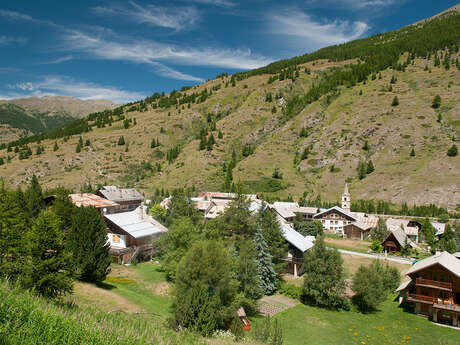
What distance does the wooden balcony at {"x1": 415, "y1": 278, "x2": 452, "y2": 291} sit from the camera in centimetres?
3192

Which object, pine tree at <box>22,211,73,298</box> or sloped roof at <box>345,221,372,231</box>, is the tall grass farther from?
sloped roof at <box>345,221,372,231</box>

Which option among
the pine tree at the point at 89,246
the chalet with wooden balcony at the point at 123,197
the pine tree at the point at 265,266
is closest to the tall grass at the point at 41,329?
the pine tree at the point at 89,246

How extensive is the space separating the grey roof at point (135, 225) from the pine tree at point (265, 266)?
743 inches

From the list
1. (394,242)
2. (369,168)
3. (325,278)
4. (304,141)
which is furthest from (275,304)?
(304,141)

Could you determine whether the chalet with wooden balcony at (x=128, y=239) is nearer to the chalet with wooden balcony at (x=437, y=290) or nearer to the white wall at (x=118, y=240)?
the white wall at (x=118, y=240)

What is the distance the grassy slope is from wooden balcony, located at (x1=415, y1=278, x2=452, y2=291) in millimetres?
65956

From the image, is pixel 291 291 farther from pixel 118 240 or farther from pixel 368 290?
pixel 118 240

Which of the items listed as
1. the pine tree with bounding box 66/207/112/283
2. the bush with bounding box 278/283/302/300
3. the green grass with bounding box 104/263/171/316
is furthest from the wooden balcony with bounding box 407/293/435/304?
the pine tree with bounding box 66/207/112/283

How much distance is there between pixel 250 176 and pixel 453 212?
65339 millimetres

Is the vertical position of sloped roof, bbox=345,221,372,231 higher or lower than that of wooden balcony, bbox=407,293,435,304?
higher

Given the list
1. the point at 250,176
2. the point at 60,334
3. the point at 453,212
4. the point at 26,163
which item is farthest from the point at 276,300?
the point at 26,163

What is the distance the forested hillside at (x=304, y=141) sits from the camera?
10706 centimetres

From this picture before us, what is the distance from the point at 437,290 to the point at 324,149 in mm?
98316

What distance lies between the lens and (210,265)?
985 inches
